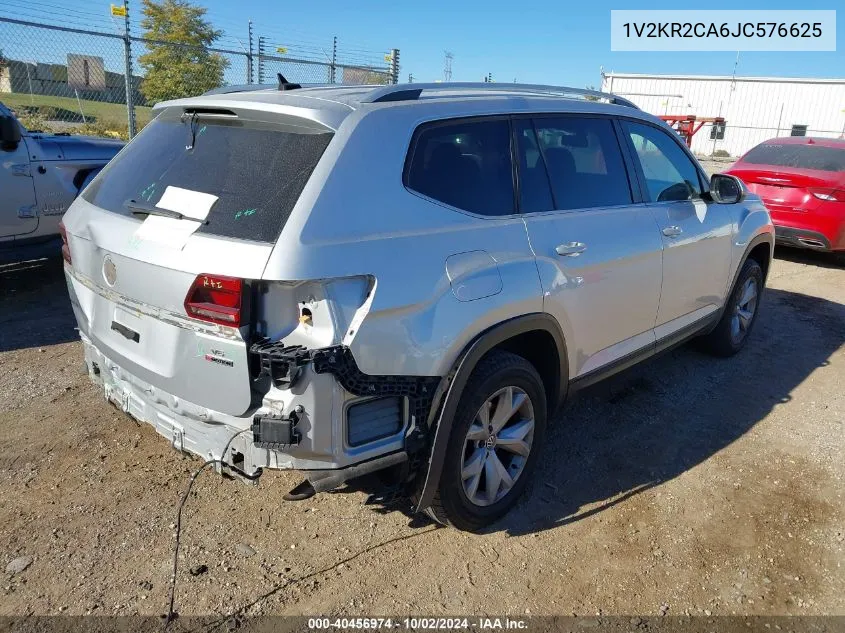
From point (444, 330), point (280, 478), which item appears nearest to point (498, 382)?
point (444, 330)

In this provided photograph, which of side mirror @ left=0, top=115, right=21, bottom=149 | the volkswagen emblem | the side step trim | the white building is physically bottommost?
the side step trim

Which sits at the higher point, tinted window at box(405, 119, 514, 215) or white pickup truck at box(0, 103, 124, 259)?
tinted window at box(405, 119, 514, 215)

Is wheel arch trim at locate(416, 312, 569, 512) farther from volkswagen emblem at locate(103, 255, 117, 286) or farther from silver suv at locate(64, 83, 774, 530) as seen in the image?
volkswagen emblem at locate(103, 255, 117, 286)

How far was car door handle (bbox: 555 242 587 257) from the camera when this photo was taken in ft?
10.1

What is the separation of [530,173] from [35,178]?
5.08 meters

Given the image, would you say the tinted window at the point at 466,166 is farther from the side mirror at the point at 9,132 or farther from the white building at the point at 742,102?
the white building at the point at 742,102

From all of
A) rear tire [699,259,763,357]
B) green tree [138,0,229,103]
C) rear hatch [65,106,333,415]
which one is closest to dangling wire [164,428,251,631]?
rear hatch [65,106,333,415]

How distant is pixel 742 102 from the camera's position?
3850 centimetres

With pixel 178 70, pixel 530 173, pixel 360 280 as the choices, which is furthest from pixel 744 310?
pixel 178 70

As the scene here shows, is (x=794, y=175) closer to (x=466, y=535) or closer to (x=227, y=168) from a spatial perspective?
(x=466, y=535)

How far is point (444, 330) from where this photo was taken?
8.21ft

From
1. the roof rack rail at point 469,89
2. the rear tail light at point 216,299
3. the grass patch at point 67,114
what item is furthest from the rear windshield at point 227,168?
the grass patch at point 67,114

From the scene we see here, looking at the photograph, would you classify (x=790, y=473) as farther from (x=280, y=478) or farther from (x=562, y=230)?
(x=280, y=478)

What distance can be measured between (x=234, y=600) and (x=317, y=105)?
1.95 metres
